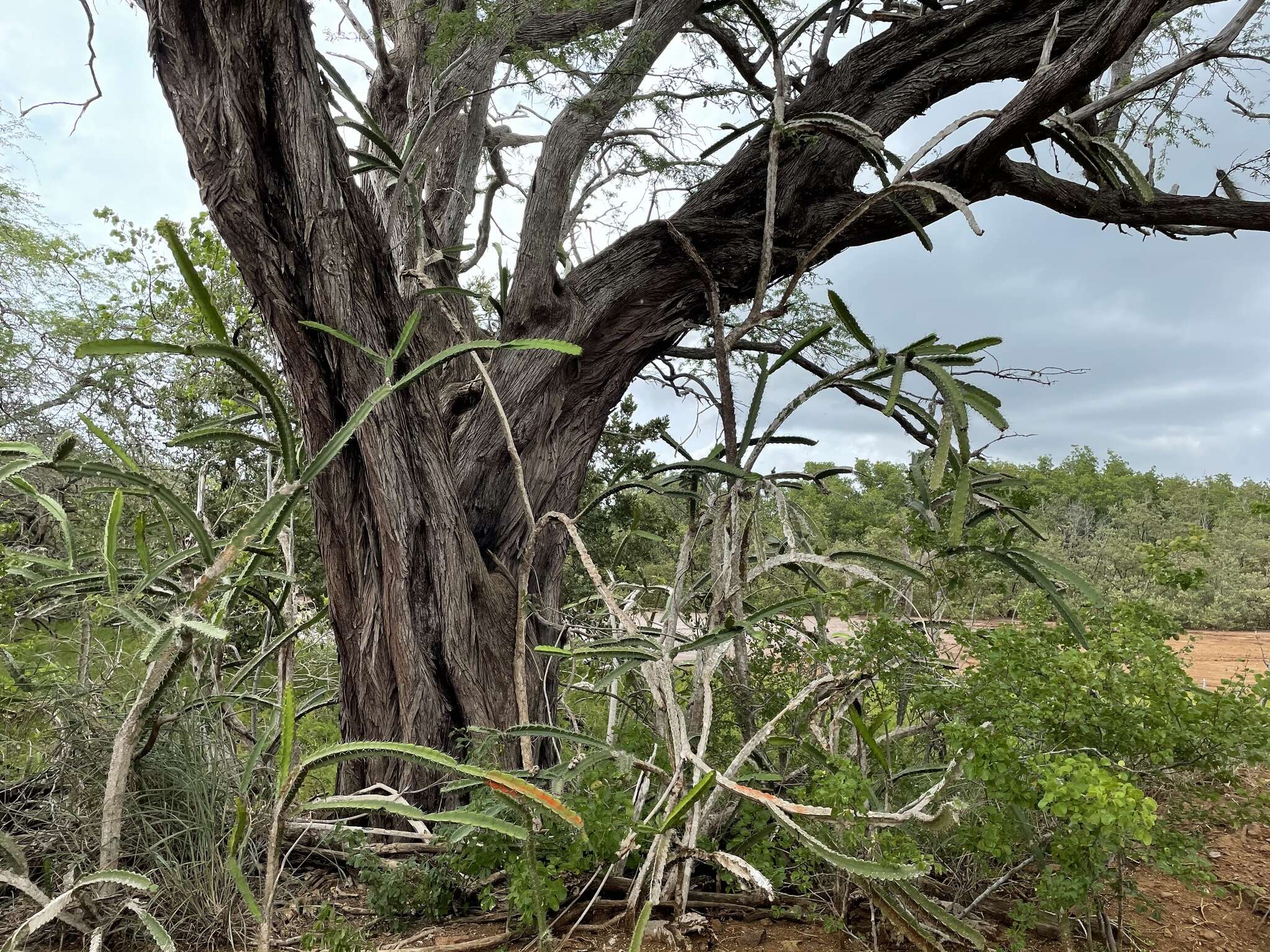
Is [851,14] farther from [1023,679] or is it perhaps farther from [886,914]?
[886,914]

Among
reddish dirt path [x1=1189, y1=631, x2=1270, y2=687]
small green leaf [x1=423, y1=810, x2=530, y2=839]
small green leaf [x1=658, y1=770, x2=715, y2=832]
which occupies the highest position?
small green leaf [x1=658, y1=770, x2=715, y2=832]

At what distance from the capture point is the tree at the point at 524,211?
2637mm

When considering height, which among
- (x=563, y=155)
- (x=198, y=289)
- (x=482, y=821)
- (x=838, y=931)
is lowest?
(x=838, y=931)

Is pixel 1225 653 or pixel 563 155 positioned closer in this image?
pixel 563 155

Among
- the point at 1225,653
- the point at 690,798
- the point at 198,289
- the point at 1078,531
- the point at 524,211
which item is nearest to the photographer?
the point at 690,798

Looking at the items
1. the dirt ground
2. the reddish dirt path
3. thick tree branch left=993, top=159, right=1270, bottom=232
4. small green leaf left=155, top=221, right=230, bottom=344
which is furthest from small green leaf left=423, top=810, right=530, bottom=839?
the reddish dirt path

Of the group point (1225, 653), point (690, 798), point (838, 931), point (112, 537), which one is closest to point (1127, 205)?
point (838, 931)

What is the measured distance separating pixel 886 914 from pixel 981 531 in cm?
119

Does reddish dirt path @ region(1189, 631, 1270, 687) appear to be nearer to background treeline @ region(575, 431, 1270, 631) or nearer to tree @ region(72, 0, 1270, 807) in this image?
background treeline @ region(575, 431, 1270, 631)

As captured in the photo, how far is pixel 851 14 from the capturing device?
13.8ft

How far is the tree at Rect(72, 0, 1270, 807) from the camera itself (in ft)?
8.65

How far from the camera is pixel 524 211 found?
3.82m

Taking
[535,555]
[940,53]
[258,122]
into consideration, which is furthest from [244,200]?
[940,53]

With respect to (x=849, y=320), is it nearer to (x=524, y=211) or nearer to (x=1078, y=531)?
(x=524, y=211)
